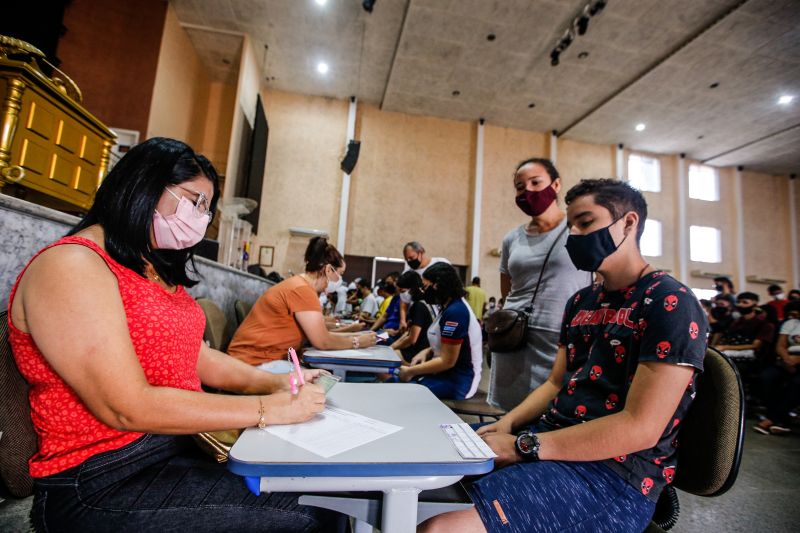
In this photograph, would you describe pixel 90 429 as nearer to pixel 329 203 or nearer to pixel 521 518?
pixel 521 518

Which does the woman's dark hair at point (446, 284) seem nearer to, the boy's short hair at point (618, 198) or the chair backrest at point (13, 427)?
the boy's short hair at point (618, 198)

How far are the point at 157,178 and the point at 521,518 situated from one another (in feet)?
3.68

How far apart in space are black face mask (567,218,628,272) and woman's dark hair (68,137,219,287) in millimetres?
Answer: 1147

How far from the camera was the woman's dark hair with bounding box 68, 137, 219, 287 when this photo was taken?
2.91 ft

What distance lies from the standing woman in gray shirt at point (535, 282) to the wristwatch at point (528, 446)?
0.76m

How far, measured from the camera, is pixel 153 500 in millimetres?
801

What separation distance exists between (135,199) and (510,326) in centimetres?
146

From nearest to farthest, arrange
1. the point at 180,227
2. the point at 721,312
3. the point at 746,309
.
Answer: the point at 180,227 < the point at 746,309 < the point at 721,312

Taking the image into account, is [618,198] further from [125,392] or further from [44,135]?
[44,135]

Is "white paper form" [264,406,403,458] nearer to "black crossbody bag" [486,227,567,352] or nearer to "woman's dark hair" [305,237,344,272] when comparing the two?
"black crossbody bag" [486,227,567,352]

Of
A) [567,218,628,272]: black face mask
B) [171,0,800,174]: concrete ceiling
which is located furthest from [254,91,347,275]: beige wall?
[567,218,628,272]: black face mask

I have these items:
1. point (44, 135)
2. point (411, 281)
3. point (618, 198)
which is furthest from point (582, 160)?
point (44, 135)

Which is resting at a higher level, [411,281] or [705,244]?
[705,244]

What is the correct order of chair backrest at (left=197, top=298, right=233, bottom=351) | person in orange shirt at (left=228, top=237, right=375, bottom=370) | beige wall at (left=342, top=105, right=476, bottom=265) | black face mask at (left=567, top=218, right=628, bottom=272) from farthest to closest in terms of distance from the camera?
beige wall at (left=342, top=105, right=476, bottom=265) → person in orange shirt at (left=228, top=237, right=375, bottom=370) → chair backrest at (left=197, top=298, right=233, bottom=351) → black face mask at (left=567, top=218, right=628, bottom=272)
